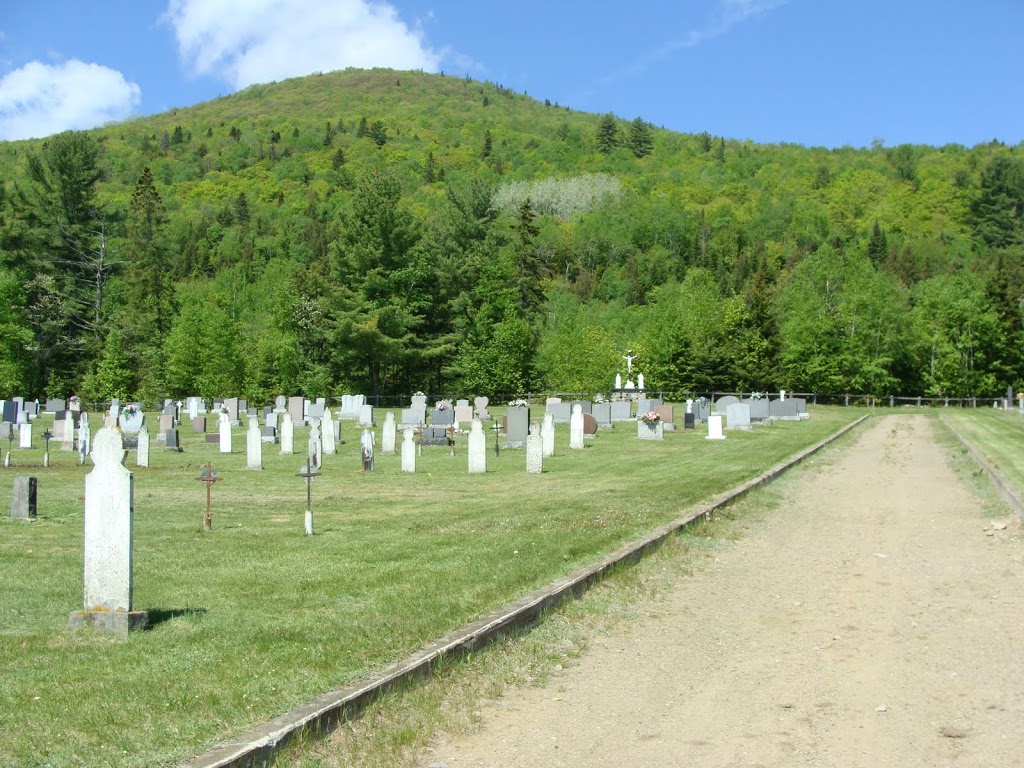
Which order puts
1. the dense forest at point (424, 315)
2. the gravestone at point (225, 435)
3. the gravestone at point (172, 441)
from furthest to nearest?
the dense forest at point (424, 315) < the gravestone at point (172, 441) < the gravestone at point (225, 435)

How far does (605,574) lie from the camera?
9203mm

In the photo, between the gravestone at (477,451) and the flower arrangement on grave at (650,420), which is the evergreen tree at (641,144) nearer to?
the flower arrangement on grave at (650,420)

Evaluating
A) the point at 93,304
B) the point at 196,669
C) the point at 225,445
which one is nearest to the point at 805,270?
the point at 93,304

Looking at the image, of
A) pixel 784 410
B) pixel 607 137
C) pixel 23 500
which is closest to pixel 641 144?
pixel 607 137

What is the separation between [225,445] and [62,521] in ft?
49.5

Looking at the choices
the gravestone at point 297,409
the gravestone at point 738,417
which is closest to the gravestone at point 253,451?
the gravestone at point 738,417

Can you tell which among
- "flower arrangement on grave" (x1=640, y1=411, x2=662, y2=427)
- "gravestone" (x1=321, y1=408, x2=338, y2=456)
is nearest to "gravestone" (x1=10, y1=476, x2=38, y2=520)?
"gravestone" (x1=321, y1=408, x2=338, y2=456)

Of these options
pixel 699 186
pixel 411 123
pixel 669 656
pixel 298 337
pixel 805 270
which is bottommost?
pixel 669 656

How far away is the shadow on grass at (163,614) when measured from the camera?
7.12 metres

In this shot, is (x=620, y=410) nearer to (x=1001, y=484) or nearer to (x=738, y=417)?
(x=738, y=417)

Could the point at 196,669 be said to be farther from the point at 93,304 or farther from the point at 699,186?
the point at 699,186

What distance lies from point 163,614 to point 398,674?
253 centimetres

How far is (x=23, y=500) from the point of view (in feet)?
43.7

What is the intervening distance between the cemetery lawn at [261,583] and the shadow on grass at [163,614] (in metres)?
0.01
